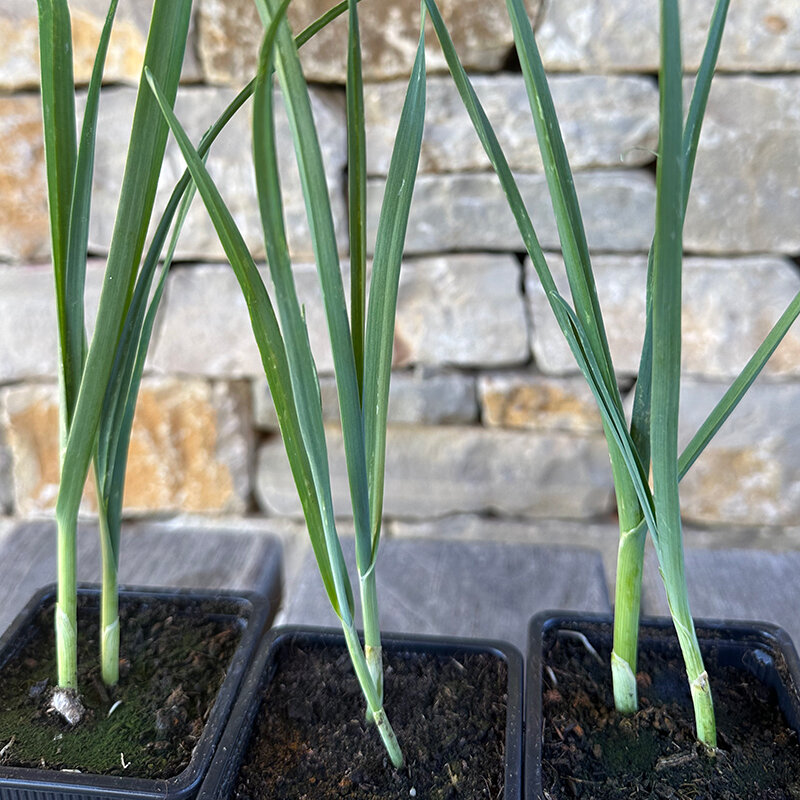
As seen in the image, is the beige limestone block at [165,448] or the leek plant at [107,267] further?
the beige limestone block at [165,448]

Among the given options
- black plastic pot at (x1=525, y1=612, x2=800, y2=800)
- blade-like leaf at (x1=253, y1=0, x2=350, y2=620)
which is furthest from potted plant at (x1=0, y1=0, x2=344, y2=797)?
black plastic pot at (x1=525, y1=612, x2=800, y2=800)

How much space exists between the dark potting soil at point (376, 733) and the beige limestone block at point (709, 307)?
49 centimetres


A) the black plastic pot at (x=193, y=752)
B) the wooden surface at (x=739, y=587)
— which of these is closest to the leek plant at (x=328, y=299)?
the black plastic pot at (x=193, y=752)

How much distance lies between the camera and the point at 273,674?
61 centimetres

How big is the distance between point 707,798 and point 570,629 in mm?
150

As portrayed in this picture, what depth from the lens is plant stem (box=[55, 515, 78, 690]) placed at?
57 centimetres

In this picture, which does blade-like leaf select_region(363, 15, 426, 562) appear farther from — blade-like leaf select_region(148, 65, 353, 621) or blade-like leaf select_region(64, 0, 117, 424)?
blade-like leaf select_region(64, 0, 117, 424)

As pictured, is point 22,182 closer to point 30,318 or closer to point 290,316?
point 30,318

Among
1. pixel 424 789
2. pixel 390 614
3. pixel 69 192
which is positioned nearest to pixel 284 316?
pixel 69 192

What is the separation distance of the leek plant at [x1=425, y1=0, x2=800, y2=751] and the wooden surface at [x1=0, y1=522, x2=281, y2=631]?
1.46 feet

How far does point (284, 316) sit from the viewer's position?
0.42 meters

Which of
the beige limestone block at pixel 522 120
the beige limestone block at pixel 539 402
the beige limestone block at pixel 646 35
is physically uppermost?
the beige limestone block at pixel 646 35

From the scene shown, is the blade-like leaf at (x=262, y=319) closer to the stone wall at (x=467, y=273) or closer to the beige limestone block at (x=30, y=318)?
the stone wall at (x=467, y=273)

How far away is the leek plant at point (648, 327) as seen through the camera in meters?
0.41
